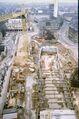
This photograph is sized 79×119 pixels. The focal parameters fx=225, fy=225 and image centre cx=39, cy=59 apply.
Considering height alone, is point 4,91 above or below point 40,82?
below

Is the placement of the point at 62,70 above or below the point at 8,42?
below

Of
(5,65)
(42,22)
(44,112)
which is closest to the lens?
(44,112)

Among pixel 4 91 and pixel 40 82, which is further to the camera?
pixel 40 82

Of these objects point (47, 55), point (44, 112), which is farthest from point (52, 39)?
point (44, 112)

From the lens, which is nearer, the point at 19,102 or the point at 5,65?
the point at 19,102

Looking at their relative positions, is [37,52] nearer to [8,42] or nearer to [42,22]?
[8,42]

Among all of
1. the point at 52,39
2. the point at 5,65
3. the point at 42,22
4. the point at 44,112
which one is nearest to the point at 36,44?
the point at 52,39

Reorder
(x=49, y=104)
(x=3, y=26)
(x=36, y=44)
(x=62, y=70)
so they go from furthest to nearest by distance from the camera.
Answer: (x=3, y=26), (x=36, y=44), (x=62, y=70), (x=49, y=104)

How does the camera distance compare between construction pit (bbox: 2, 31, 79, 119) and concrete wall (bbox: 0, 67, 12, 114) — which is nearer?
construction pit (bbox: 2, 31, 79, 119)

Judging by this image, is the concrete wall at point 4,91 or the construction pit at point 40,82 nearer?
the construction pit at point 40,82

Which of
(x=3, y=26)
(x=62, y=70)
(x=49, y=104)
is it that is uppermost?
(x=3, y=26)
